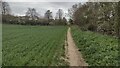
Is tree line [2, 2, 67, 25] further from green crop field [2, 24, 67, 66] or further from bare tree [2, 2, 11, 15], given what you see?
green crop field [2, 24, 67, 66]

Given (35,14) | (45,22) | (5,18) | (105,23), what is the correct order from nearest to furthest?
(105,23) → (5,18) → (45,22) → (35,14)

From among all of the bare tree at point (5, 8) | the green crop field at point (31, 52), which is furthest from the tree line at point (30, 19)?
the green crop field at point (31, 52)

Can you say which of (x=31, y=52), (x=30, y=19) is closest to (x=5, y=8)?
(x=30, y=19)

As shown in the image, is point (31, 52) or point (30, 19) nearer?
point (31, 52)

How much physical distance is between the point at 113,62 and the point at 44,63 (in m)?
3.77

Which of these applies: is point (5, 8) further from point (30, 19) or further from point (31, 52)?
point (31, 52)

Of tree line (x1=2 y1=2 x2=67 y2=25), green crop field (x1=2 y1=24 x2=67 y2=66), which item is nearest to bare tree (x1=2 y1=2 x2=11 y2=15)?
tree line (x1=2 y1=2 x2=67 y2=25)

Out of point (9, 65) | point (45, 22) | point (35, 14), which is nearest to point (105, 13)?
point (9, 65)

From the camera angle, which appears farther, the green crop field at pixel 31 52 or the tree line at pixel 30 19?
the tree line at pixel 30 19

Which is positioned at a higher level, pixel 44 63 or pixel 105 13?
pixel 105 13

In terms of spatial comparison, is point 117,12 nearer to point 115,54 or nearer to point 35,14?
point 115,54

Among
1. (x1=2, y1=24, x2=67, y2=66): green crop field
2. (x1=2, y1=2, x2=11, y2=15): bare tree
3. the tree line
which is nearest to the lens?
(x1=2, y1=24, x2=67, y2=66): green crop field

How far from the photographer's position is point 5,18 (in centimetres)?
9862

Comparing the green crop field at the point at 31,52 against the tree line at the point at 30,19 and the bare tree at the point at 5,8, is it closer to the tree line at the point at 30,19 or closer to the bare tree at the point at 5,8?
the tree line at the point at 30,19
